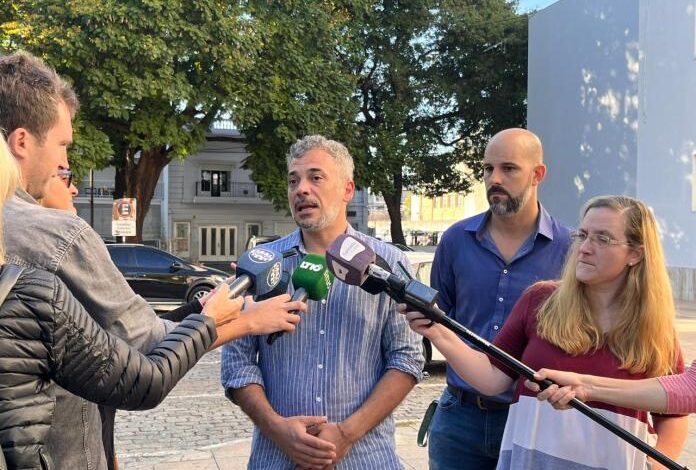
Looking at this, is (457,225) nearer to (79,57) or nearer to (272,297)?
(272,297)

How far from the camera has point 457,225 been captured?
3197 mm

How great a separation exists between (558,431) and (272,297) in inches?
40.1

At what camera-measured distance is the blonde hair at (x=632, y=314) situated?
2.27m

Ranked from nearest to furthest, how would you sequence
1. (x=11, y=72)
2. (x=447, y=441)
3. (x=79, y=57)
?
1. (x=11, y=72)
2. (x=447, y=441)
3. (x=79, y=57)


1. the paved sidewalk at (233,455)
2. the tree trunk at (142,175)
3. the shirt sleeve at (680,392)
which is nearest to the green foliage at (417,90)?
the tree trunk at (142,175)

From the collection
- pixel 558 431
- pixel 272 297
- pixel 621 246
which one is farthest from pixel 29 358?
pixel 621 246

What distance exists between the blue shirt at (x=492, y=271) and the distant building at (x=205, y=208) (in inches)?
1257

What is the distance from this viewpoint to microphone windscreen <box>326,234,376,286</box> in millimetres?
1869

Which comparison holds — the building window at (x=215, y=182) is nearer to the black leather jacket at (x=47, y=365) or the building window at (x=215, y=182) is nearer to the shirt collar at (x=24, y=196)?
the shirt collar at (x=24, y=196)

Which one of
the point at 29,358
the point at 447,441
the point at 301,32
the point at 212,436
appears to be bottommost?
the point at 212,436

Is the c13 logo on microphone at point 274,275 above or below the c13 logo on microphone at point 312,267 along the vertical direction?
below

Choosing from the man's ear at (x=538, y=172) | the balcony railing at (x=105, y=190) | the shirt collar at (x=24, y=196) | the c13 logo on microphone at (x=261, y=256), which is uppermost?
the balcony railing at (x=105, y=190)

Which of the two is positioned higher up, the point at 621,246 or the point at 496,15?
the point at 496,15

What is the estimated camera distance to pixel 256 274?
212 cm
